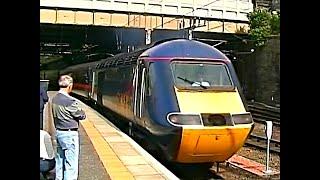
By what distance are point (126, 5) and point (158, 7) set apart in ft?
2.88

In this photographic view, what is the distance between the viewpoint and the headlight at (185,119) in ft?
12.8

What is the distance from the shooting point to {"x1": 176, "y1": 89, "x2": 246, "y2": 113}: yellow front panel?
4.05m

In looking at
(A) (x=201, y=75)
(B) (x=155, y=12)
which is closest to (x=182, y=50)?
(A) (x=201, y=75)

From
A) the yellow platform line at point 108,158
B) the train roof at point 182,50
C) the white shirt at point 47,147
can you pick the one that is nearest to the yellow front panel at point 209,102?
the train roof at point 182,50

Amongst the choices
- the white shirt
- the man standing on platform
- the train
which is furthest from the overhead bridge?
the white shirt

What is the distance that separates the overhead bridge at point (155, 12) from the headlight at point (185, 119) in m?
6.56

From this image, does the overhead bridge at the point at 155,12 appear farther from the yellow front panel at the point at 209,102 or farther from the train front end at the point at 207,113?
the yellow front panel at the point at 209,102

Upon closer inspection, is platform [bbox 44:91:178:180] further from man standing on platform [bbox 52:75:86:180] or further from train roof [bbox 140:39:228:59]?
train roof [bbox 140:39:228:59]

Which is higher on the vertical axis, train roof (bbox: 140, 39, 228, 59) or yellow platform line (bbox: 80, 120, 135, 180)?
train roof (bbox: 140, 39, 228, 59)

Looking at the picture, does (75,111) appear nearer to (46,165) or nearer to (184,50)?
(46,165)

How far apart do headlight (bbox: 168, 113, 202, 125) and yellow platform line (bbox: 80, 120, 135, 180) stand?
0.63 meters

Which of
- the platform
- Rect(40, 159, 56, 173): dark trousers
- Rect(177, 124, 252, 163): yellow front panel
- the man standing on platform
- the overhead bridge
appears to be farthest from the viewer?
the overhead bridge
